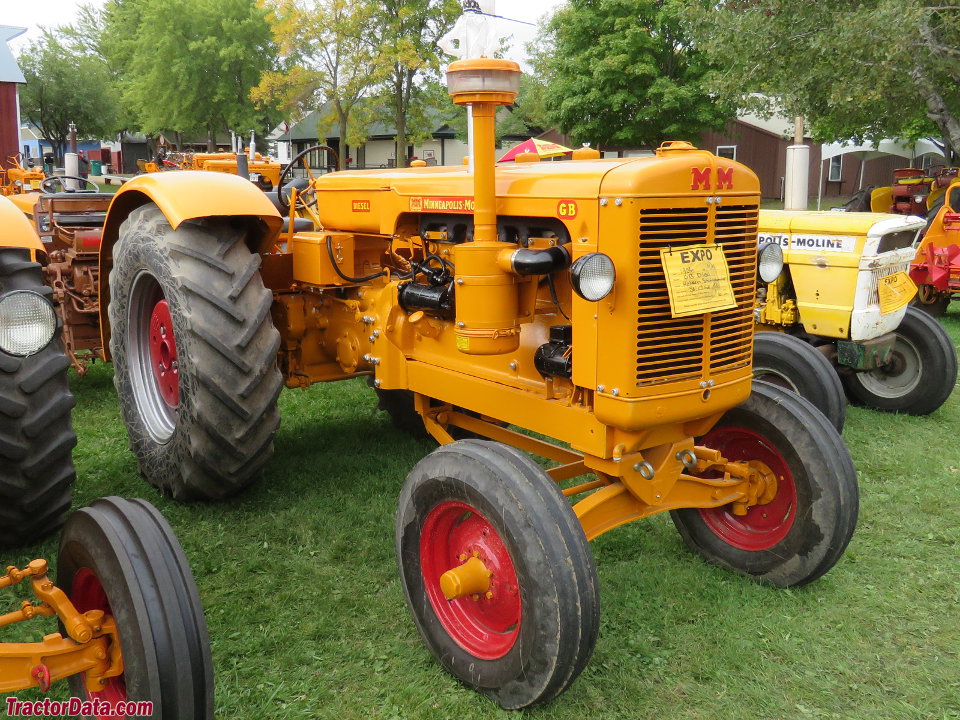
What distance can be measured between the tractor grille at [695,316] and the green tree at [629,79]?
69.9ft

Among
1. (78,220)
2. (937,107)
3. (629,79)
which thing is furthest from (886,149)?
(78,220)

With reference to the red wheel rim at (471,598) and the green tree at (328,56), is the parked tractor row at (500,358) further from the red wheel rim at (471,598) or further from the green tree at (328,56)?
the green tree at (328,56)

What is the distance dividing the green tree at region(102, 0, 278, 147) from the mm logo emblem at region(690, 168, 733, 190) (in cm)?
3166

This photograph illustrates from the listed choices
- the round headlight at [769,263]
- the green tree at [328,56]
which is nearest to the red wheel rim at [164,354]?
the round headlight at [769,263]

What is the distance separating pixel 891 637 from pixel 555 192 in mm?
1955

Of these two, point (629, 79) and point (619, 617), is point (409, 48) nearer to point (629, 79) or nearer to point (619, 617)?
point (629, 79)

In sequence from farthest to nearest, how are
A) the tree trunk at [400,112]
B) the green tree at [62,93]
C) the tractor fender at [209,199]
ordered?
the green tree at [62,93], the tree trunk at [400,112], the tractor fender at [209,199]

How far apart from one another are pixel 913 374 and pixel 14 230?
17.7 ft

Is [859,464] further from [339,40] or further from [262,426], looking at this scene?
[339,40]

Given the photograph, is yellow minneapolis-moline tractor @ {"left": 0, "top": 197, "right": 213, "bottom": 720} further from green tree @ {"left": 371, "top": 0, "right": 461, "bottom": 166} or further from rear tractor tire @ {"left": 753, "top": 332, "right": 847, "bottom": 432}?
green tree @ {"left": 371, "top": 0, "right": 461, "bottom": 166}

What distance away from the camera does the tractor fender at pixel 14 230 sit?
308 centimetres

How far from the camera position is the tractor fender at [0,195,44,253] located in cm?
308

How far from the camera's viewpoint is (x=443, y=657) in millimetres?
2715

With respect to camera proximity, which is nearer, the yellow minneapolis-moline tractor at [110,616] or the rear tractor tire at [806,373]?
the yellow minneapolis-moline tractor at [110,616]
